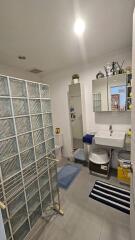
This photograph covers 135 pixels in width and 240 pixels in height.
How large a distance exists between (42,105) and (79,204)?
5.18 ft

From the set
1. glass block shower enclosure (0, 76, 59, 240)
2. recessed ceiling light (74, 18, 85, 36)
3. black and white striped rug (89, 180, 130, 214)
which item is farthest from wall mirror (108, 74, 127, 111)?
black and white striped rug (89, 180, 130, 214)

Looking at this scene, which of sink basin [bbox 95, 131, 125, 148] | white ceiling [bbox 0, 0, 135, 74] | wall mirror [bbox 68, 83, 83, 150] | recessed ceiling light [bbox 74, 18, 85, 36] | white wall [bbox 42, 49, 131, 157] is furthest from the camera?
wall mirror [bbox 68, 83, 83, 150]

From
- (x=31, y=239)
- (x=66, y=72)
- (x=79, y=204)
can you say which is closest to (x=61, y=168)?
(x=79, y=204)

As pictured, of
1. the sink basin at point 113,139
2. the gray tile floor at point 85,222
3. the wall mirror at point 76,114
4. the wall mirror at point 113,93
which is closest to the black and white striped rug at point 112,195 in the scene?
the gray tile floor at point 85,222

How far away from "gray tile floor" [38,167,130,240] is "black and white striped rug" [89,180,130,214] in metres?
0.08

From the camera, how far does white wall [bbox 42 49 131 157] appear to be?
232 cm

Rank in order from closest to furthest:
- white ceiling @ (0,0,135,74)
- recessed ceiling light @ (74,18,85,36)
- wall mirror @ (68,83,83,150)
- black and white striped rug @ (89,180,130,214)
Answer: white ceiling @ (0,0,135,74) < recessed ceiling light @ (74,18,85,36) < black and white striped rug @ (89,180,130,214) < wall mirror @ (68,83,83,150)

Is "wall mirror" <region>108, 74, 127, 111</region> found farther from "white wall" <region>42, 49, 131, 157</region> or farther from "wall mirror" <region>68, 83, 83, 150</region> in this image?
"wall mirror" <region>68, 83, 83, 150</region>

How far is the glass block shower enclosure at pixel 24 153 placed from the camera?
1.15m

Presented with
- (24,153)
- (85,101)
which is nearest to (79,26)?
(85,101)

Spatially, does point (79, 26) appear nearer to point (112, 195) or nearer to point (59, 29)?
point (59, 29)

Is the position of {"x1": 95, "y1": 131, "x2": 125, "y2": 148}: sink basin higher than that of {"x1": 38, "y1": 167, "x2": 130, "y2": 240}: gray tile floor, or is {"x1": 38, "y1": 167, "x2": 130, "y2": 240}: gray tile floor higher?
{"x1": 95, "y1": 131, "x2": 125, "y2": 148}: sink basin

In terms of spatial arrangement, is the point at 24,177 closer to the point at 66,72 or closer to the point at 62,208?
the point at 62,208

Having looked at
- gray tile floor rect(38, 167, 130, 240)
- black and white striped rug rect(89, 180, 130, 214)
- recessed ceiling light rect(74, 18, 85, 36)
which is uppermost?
recessed ceiling light rect(74, 18, 85, 36)
